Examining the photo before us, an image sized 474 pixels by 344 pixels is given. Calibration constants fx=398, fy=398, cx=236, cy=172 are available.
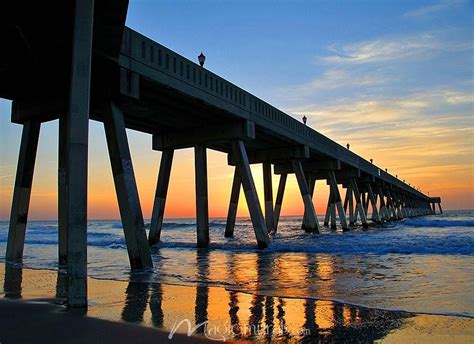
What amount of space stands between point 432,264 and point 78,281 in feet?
37.2

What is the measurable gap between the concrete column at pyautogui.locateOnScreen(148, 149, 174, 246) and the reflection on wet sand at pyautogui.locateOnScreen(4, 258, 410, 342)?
13.1 m

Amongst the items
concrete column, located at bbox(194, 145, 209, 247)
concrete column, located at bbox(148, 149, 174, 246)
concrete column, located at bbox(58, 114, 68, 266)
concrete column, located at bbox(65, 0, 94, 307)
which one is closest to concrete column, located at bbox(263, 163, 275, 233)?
concrete column, located at bbox(194, 145, 209, 247)

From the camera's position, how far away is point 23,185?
14195 mm

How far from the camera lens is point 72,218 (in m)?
6.41

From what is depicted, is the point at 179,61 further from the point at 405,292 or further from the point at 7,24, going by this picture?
the point at 405,292

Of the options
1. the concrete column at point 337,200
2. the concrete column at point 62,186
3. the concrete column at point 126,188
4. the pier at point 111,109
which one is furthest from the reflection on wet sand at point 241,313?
the concrete column at point 337,200

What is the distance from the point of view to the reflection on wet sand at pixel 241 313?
5.11 metres

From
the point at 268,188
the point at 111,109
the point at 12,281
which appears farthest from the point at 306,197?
the point at 12,281

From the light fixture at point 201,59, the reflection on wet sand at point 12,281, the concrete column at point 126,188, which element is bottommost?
the reflection on wet sand at point 12,281

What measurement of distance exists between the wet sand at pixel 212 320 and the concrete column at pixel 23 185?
22.8 ft

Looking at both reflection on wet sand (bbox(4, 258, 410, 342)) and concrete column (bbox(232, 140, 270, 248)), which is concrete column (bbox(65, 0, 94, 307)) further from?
concrete column (bbox(232, 140, 270, 248))

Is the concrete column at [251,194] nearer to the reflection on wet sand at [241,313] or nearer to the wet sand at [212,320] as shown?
the reflection on wet sand at [241,313]

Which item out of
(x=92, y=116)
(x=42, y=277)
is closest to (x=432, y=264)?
(x=42, y=277)

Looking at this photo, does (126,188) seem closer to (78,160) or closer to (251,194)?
(78,160)
